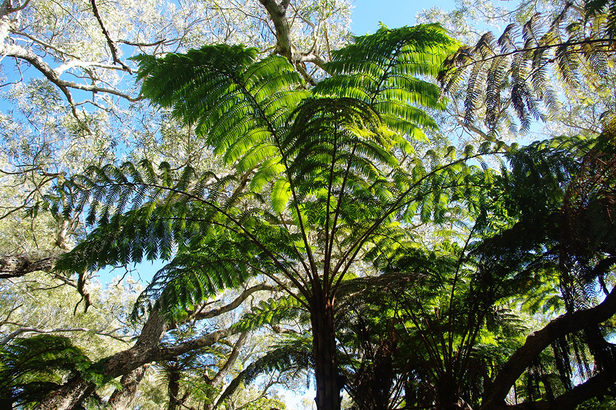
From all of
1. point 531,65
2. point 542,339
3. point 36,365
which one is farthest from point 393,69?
point 36,365

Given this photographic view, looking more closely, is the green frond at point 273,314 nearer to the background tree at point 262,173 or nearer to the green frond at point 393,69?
the background tree at point 262,173

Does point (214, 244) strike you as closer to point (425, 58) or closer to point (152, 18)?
point (425, 58)

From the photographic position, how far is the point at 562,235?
1.54 metres

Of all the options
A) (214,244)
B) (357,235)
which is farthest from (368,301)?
(214,244)

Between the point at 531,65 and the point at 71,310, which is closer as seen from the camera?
the point at 531,65

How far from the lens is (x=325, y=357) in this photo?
216 cm

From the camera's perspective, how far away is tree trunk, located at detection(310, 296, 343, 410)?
6.86 feet

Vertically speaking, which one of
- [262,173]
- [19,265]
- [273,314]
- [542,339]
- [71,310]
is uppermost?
[71,310]

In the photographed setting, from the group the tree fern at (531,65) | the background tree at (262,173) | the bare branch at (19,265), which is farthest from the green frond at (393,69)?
the bare branch at (19,265)

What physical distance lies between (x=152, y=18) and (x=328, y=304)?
1134cm

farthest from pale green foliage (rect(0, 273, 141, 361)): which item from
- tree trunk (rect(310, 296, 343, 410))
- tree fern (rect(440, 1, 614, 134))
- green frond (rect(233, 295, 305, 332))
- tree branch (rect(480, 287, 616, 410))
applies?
tree fern (rect(440, 1, 614, 134))

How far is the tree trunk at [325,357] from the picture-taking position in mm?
2090

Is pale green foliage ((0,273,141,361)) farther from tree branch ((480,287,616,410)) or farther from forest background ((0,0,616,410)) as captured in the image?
tree branch ((480,287,616,410))

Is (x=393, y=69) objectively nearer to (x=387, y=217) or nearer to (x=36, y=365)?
(x=387, y=217)
